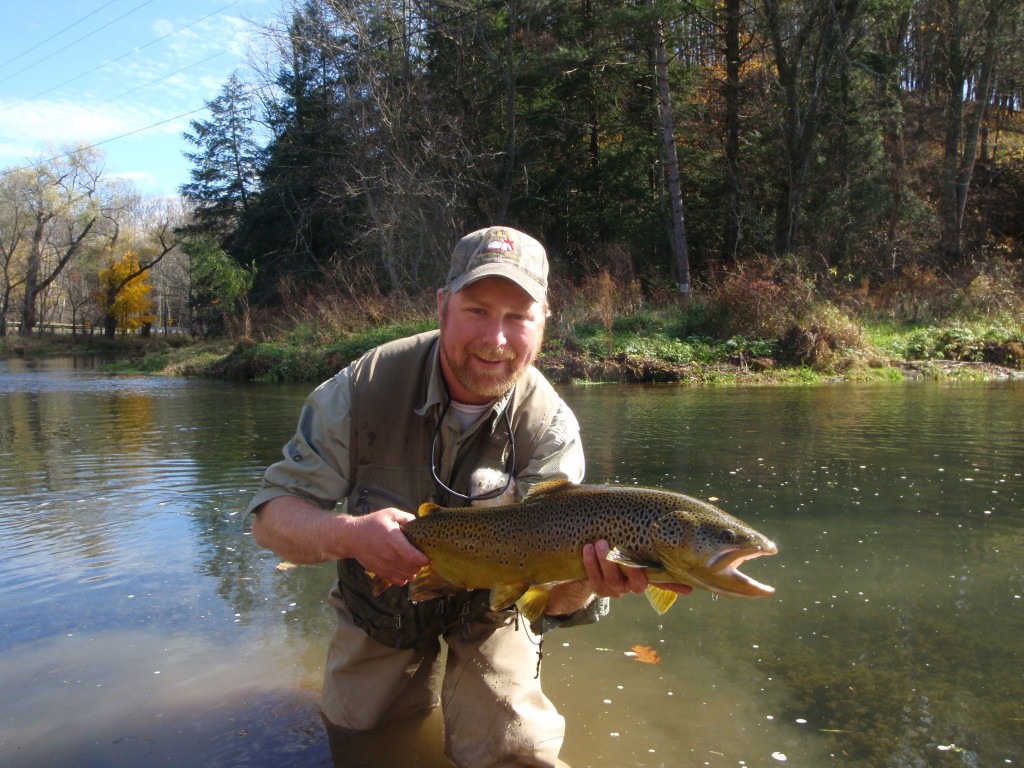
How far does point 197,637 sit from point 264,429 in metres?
8.39

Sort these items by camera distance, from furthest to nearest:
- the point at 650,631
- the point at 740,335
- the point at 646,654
→ 1. the point at 740,335
2. the point at 650,631
3. the point at 646,654

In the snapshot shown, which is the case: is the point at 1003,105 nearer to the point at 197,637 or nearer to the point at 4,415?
the point at 4,415

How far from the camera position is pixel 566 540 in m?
2.81

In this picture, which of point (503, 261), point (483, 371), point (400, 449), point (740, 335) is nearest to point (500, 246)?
point (503, 261)

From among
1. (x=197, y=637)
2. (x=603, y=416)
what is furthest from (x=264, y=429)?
(x=197, y=637)

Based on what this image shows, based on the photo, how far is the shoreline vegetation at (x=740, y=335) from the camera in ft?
64.3

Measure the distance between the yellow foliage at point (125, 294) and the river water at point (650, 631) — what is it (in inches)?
2281

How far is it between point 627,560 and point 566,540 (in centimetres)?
22

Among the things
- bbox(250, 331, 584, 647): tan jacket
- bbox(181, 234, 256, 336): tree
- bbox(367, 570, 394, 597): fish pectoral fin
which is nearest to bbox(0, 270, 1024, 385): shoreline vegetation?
bbox(181, 234, 256, 336): tree

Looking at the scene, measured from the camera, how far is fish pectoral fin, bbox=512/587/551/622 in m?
2.97

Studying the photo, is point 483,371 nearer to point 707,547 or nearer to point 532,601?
point 532,601

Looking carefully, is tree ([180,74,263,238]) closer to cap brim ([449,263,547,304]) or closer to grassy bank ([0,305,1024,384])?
grassy bank ([0,305,1024,384])

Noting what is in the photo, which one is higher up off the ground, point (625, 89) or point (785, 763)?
point (625, 89)

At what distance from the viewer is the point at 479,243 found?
332 centimetres
